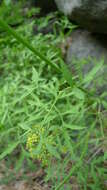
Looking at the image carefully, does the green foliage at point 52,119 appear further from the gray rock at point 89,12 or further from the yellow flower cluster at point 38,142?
the gray rock at point 89,12

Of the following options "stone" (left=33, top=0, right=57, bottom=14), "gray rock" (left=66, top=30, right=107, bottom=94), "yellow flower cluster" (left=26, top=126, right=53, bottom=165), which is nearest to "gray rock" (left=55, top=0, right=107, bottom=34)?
"gray rock" (left=66, top=30, right=107, bottom=94)

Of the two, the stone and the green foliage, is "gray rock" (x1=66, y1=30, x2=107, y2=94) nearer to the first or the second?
the green foliage

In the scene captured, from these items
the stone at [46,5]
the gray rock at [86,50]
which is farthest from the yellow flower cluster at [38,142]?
the stone at [46,5]

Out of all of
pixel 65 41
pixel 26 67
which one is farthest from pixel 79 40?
pixel 26 67

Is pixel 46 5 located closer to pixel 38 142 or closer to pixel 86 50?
pixel 86 50

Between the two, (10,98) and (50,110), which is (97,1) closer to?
(10,98)

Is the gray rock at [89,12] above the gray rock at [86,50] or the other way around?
above
